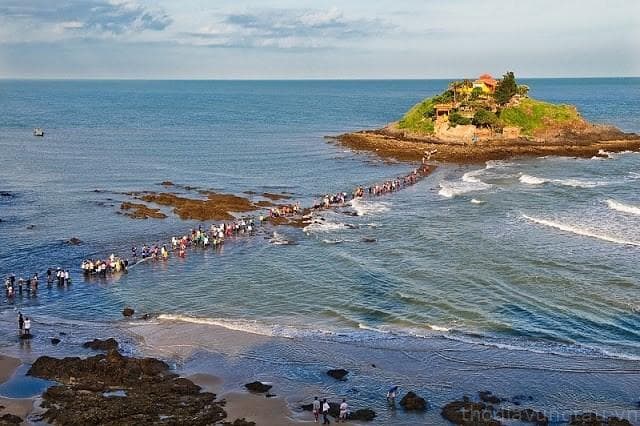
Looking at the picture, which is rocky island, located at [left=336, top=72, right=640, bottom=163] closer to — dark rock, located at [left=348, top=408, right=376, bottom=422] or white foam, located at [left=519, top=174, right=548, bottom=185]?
white foam, located at [left=519, top=174, right=548, bottom=185]

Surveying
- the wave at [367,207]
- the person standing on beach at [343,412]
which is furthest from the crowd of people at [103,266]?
the person standing on beach at [343,412]

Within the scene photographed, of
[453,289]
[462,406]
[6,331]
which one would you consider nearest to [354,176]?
[453,289]

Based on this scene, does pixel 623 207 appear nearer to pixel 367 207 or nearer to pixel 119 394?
pixel 367 207

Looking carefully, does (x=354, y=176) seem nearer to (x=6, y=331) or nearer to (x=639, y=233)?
(x=639, y=233)

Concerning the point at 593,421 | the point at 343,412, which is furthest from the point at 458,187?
the point at 343,412

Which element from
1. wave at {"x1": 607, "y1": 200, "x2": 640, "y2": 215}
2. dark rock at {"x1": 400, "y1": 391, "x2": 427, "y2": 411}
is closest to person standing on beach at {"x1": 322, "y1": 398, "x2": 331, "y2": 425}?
dark rock at {"x1": 400, "y1": 391, "x2": 427, "y2": 411}
